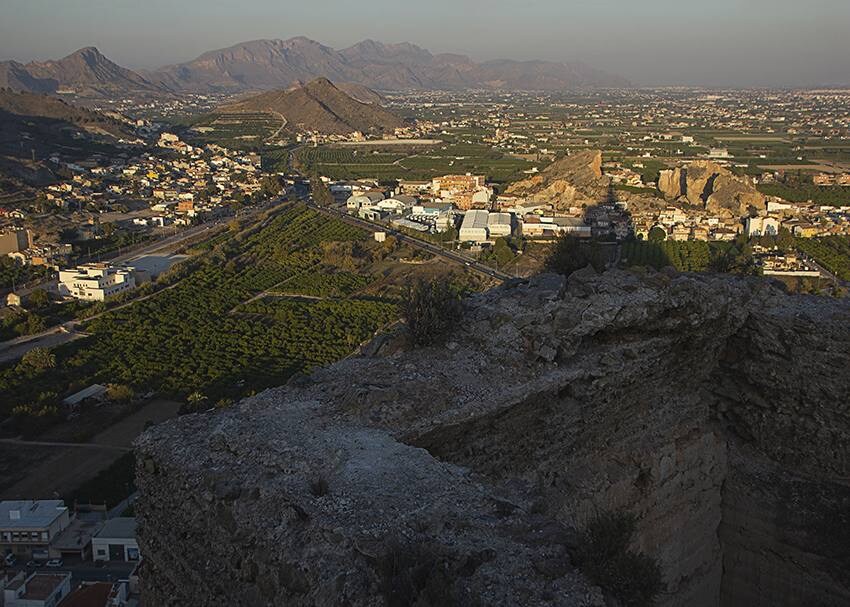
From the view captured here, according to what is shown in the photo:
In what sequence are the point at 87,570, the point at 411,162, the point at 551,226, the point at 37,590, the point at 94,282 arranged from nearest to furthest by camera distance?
the point at 37,590
the point at 87,570
the point at 94,282
the point at 551,226
the point at 411,162

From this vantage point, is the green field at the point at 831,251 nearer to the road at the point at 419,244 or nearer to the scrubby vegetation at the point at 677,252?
the scrubby vegetation at the point at 677,252

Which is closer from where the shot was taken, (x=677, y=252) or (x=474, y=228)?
(x=677, y=252)

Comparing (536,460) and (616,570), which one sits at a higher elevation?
(616,570)

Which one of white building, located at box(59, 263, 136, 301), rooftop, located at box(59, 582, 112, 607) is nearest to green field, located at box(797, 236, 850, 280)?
rooftop, located at box(59, 582, 112, 607)

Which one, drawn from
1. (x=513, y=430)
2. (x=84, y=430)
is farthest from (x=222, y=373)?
(x=513, y=430)

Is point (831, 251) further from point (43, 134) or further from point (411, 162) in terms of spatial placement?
point (43, 134)

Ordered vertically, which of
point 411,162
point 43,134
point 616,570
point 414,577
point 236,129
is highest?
point 414,577

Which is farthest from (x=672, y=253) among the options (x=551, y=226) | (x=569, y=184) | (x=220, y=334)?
(x=220, y=334)

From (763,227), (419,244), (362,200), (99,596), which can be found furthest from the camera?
(362,200)
